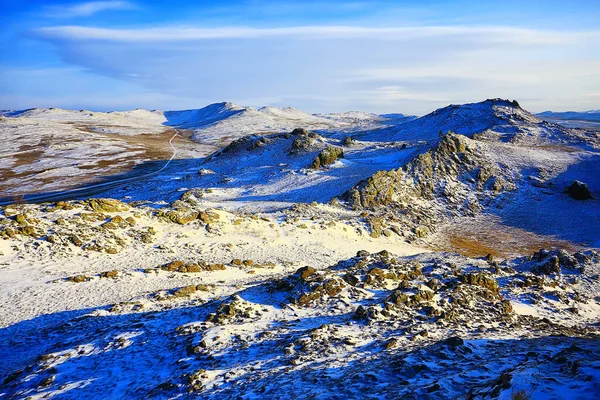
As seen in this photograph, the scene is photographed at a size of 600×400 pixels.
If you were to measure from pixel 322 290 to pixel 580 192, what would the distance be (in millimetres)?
35298

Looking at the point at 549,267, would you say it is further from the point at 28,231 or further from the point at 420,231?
the point at 28,231

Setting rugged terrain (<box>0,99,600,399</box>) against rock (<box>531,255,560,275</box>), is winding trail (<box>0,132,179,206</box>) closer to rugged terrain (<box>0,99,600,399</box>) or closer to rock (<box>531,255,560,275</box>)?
rugged terrain (<box>0,99,600,399</box>)

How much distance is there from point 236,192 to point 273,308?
2918 centimetres

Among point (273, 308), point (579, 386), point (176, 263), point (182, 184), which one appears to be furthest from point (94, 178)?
point (579, 386)

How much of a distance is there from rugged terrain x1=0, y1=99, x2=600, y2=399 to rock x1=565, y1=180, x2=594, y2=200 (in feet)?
0.42

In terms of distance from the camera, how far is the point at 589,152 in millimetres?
48844

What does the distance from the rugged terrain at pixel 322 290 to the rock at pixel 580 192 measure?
0.42ft

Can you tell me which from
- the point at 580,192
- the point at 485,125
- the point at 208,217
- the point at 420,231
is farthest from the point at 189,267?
the point at 485,125

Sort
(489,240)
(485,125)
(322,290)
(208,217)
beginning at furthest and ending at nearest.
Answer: (485,125) → (489,240) → (208,217) → (322,290)

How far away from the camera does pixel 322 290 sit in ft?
51.0

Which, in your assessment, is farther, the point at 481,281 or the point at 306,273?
the point at 481,281

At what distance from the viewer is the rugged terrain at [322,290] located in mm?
10047

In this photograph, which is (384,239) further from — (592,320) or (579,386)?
(579,386)

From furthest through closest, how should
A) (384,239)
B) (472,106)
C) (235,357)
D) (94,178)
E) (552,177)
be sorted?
(472,106), (94,178), (552,177), (384,239), (235,357)
